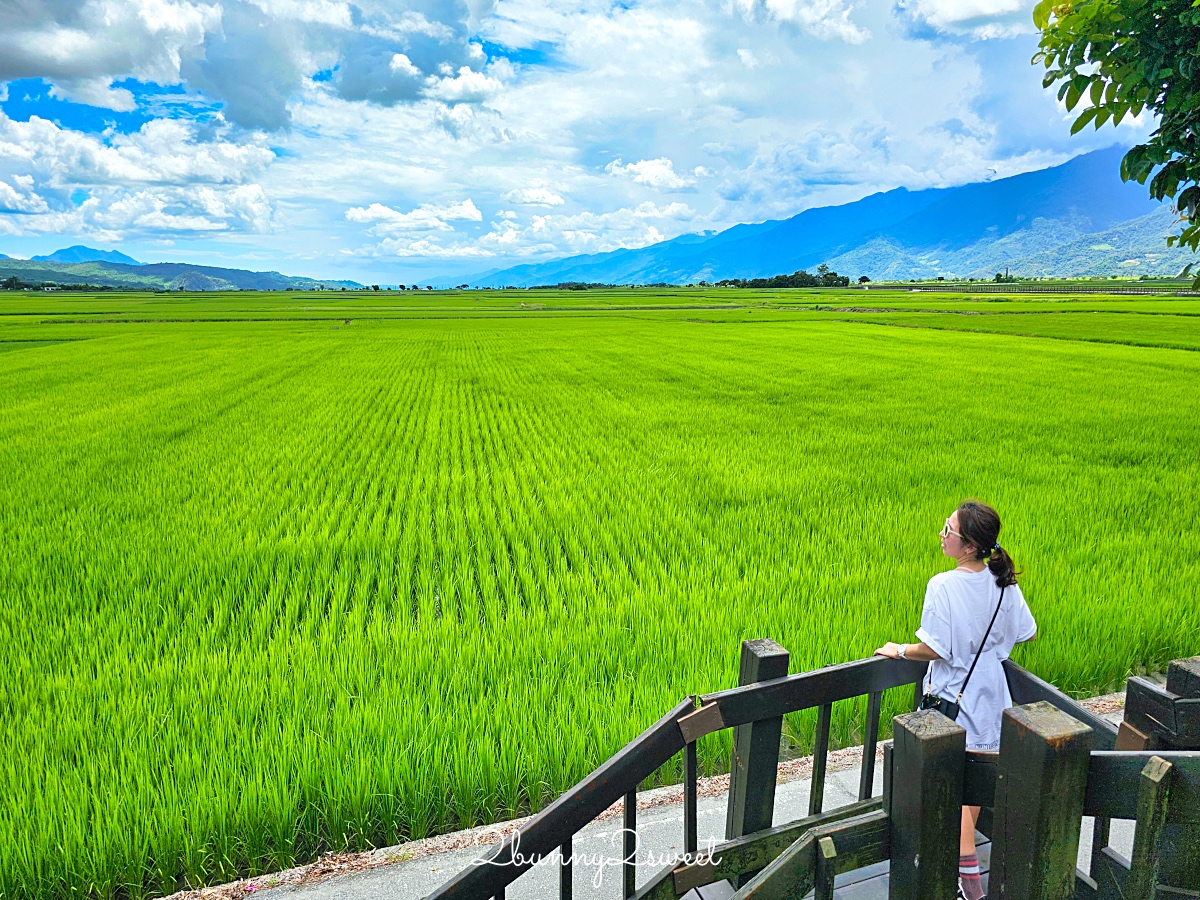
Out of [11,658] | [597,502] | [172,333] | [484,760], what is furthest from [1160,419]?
[172,333]

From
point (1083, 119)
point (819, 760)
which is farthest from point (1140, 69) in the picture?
point (819, 760)

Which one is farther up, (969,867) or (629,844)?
(629,844)

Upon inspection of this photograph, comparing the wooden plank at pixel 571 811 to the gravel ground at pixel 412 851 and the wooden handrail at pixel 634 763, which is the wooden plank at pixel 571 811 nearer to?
the wooden handrail at pixel 634 763

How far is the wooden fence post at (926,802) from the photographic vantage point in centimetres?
144

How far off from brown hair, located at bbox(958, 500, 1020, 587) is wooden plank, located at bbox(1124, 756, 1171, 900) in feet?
3.56

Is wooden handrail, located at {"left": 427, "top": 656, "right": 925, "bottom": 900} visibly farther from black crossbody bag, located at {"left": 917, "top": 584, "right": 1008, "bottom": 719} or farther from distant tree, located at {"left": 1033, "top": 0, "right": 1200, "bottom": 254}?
distant tree, located at {"left": 1033, "top": 0, "right": 1200, "bottom": 254}

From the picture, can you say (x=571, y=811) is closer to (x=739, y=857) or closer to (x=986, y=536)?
(x=739, y=857)

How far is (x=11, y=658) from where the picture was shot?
4.21m

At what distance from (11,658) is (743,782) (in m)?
4.47

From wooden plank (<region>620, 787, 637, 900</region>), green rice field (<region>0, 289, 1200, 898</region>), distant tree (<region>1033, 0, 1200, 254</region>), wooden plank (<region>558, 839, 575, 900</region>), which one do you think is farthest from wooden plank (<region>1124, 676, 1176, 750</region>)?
distant tree (<region>1033, 0, 1200, 254</region>)

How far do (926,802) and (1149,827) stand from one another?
384mm

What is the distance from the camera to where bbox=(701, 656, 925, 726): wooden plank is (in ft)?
6.25

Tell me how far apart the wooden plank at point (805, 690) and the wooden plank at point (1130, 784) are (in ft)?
2.24

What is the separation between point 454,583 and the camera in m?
5.55
